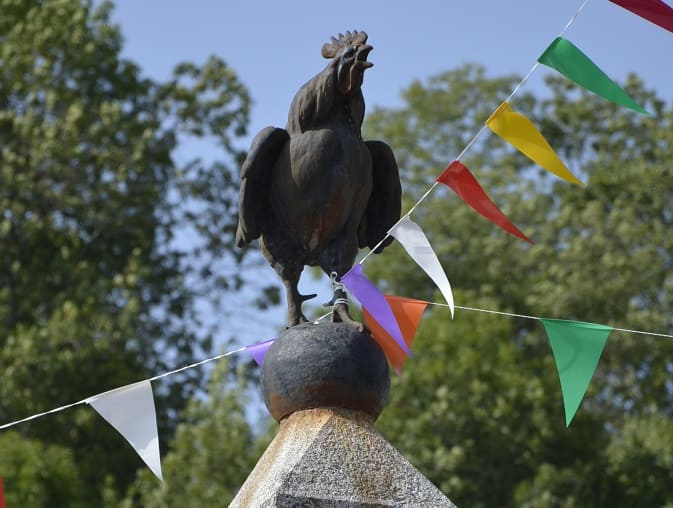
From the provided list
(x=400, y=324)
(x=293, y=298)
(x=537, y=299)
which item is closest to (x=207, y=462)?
(x=537, y=299)

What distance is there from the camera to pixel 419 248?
667 centimetres

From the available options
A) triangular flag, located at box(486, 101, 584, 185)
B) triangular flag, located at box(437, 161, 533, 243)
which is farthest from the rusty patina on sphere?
triangular flag, located at box(486, 101, 584, 185)

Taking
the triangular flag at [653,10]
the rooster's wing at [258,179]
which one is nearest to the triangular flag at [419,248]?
the rooster's wing at [258,179]

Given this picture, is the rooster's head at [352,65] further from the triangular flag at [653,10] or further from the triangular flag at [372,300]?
the triangular flag at [653,10]

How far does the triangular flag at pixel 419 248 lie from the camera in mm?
6484

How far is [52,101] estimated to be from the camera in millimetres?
19844

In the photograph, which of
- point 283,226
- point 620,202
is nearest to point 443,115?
point 620,202

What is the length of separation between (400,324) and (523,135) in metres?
1.07

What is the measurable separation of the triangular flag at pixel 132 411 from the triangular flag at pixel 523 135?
2039mm

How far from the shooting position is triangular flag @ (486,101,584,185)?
6910 millimetres

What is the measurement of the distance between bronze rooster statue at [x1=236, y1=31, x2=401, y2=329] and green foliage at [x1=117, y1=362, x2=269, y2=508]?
33.6ft

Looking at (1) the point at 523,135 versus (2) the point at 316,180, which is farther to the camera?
(1) the point at 523,135

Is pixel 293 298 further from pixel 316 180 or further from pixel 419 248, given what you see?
Result: pixel 419 248

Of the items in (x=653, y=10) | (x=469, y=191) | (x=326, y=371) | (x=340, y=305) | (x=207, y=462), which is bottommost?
(x=326, y=371)
